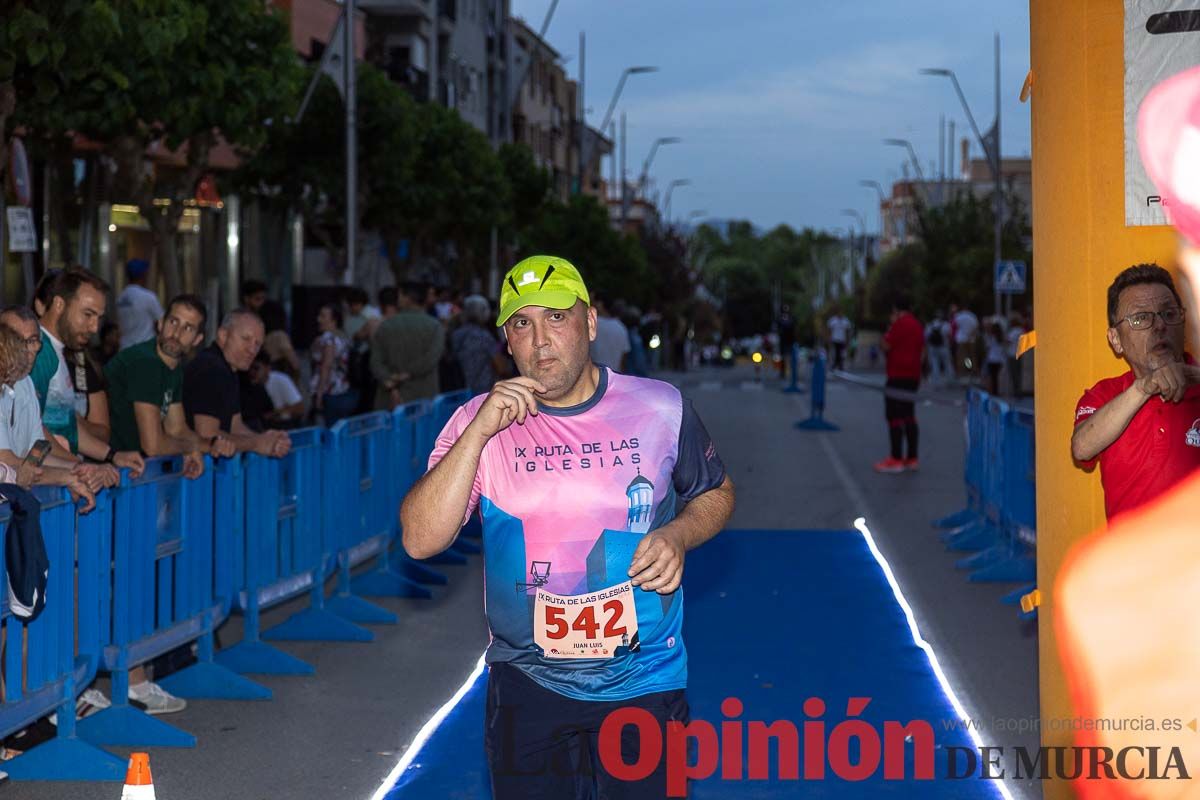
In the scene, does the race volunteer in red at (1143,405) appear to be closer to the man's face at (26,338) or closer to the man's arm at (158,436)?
the man's face at (26,338)

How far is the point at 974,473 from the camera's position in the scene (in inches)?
629

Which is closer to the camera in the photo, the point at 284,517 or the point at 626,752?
the point at 626,752

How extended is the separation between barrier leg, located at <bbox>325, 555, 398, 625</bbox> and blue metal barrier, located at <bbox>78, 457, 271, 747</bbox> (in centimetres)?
232

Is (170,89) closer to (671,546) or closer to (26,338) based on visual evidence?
(26,338)

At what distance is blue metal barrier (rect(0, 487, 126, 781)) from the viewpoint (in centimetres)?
720

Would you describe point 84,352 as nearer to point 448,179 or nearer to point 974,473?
point 974,473

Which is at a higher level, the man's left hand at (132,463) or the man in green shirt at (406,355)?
the man in green shirt at (406,355)

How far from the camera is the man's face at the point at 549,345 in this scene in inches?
177

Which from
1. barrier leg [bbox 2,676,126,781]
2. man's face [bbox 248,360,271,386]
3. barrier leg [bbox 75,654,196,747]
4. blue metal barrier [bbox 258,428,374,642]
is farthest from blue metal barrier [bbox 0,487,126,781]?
man's face [bbox 248,360,271,386]

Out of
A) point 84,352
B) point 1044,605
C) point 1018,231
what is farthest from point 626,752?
point 1018,231

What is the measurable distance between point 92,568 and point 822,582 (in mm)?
6181

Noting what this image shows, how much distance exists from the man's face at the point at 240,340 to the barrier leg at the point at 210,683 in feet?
5.59

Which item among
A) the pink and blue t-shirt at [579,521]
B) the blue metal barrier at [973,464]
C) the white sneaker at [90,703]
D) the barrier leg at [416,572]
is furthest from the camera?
the blue metal barrier at [973,464]

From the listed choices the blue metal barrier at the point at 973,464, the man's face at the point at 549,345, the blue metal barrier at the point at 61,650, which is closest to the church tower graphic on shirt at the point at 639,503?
the man's face at the point at 549,345
